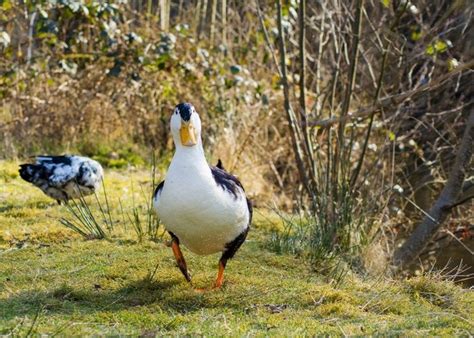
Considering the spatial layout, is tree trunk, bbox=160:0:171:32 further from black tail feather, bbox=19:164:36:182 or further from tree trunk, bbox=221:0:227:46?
black tail feather, bbox=19:164:36:182

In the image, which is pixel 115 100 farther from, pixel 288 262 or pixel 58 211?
pixel 288 262

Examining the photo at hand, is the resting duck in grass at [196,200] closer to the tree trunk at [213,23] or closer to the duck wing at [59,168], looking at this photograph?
the duck wing at [59,168]

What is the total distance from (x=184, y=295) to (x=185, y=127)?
39.8 inches

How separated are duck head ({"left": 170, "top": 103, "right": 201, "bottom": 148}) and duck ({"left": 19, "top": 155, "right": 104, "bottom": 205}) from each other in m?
2.79

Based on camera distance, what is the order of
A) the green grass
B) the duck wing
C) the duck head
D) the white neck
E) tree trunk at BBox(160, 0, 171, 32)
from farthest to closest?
1. tree trunk at BBox(160, 0, 171, 32)
2. the duck wing
3. the duck head
4. the white neck
5. the green grass

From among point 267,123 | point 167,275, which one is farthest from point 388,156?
point 167,275

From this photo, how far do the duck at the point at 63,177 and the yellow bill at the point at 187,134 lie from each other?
9.41 ft

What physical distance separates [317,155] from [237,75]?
123 inches

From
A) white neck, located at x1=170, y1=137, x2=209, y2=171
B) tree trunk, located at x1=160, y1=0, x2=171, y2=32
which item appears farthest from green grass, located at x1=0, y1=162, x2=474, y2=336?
tree trunk, located at x1=160, y1=0, x2=171, y2=32

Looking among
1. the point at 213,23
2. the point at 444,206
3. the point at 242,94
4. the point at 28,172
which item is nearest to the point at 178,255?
the point at 28,172

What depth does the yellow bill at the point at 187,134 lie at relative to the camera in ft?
15.4

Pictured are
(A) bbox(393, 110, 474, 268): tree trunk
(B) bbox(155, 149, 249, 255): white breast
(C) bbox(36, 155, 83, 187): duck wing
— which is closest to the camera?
(B) bbox(155, 149, 249, 255): white breast

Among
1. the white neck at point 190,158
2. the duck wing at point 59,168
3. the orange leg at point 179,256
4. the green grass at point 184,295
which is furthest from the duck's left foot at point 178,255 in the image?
the duck wing at point 59,168

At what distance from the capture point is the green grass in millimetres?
4262
